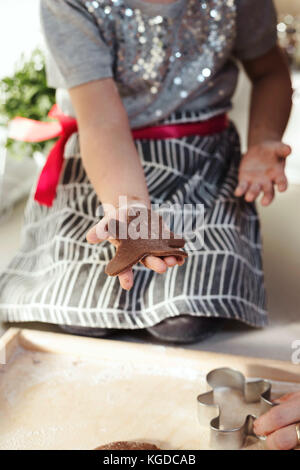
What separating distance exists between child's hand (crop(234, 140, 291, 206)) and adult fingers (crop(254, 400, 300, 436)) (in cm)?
41

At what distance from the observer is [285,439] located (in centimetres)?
76

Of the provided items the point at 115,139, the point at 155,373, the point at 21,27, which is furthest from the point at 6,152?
the point at 155,373

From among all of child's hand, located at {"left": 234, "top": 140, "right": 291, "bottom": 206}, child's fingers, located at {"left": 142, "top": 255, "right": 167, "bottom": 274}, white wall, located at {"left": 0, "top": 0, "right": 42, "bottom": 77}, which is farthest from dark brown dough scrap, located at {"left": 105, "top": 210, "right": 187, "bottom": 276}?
white wall, located at {"left": 0, "top": 0, "right": 42, "bottom": 77}

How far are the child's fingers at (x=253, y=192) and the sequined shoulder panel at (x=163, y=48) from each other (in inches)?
8.5

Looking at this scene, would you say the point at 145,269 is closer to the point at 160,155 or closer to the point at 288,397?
the point at 160,155

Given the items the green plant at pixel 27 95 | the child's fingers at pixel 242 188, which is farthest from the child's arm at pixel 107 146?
the green plant at pixel 27 95

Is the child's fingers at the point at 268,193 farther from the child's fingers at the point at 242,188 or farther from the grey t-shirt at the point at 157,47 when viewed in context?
the grey t-shirt at the point at 157,47

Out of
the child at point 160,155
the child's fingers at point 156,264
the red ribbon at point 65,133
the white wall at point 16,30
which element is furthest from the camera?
the white wall at point 16,30

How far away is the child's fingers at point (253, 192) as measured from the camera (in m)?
1.10

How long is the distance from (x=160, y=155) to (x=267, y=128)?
218 mm

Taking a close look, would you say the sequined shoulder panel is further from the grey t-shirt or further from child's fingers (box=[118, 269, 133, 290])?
child's fingers (box=[118, 269, 133, 290])

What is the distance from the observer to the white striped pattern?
107 cm

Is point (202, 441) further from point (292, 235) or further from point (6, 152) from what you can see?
point (6, 152)

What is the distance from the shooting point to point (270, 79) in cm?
126
